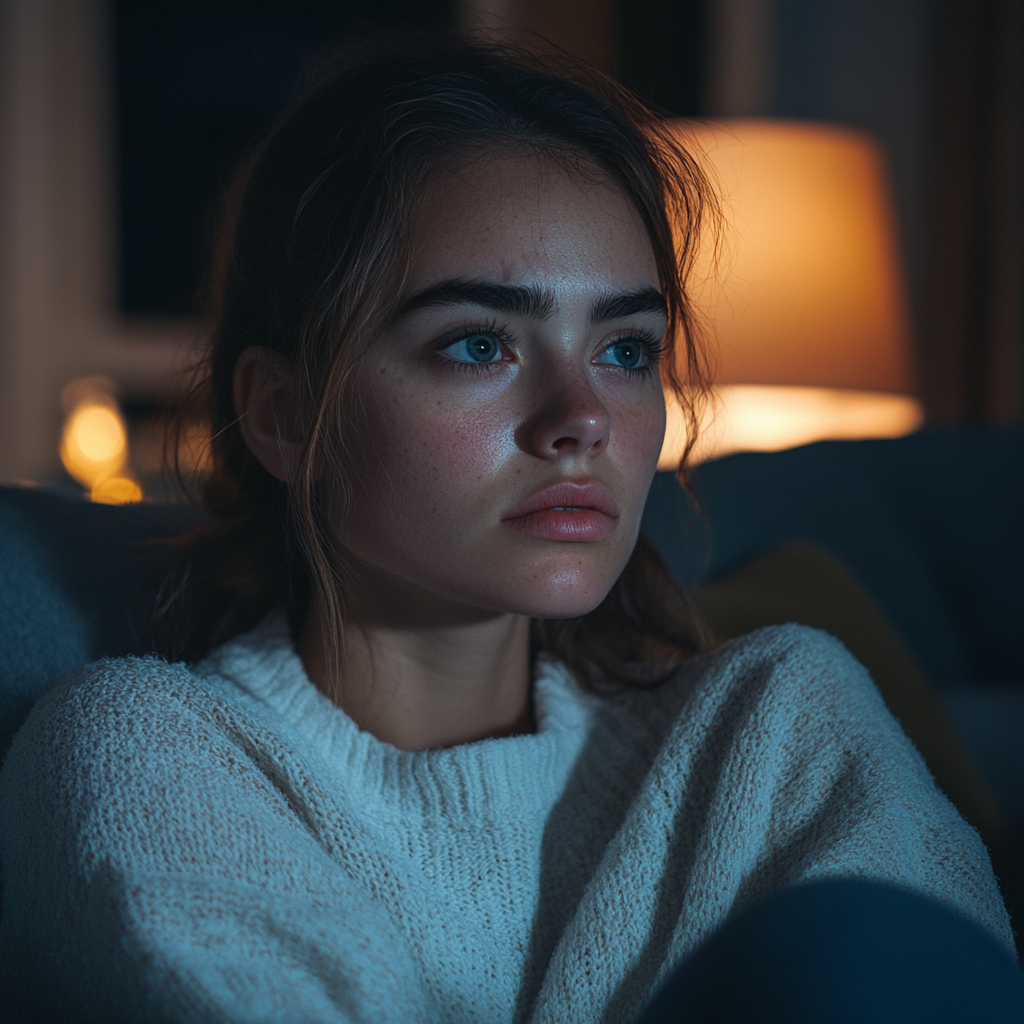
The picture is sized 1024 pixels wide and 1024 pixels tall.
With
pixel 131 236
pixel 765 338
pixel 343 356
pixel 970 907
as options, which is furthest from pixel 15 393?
pixel 970 907

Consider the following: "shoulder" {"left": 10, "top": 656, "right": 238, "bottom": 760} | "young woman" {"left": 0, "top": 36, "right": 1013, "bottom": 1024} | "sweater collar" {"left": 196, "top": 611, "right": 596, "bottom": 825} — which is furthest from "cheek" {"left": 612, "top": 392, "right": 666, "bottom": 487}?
"shoulder" {"left": 10, "top": 656, "right": 238, "bottom": 760}

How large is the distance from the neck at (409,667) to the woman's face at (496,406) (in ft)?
0.31

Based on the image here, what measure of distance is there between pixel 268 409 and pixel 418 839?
1.20 feet

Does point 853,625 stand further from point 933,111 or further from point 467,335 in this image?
point 933,111

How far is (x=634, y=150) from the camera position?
0.87 meters

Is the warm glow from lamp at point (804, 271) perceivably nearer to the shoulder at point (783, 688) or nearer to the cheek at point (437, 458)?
the shoulder at point (783, 688)

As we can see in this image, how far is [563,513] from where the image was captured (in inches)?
29.9

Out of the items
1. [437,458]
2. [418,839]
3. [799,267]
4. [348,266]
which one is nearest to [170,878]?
[418,839]

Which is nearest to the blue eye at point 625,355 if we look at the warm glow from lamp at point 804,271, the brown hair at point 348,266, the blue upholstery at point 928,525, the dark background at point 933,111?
the brown hair at point 348,266

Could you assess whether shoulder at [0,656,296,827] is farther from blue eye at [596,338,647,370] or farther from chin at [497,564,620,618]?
blue eye at [596,338,647,370]

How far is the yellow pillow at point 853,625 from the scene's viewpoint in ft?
3.88

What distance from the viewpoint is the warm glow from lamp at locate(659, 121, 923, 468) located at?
6.28 feet

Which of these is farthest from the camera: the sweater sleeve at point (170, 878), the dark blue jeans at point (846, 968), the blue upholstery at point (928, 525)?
the blue upholstery at point (928, 525)

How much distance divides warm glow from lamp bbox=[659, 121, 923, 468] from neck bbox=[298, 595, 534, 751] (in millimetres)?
1074
